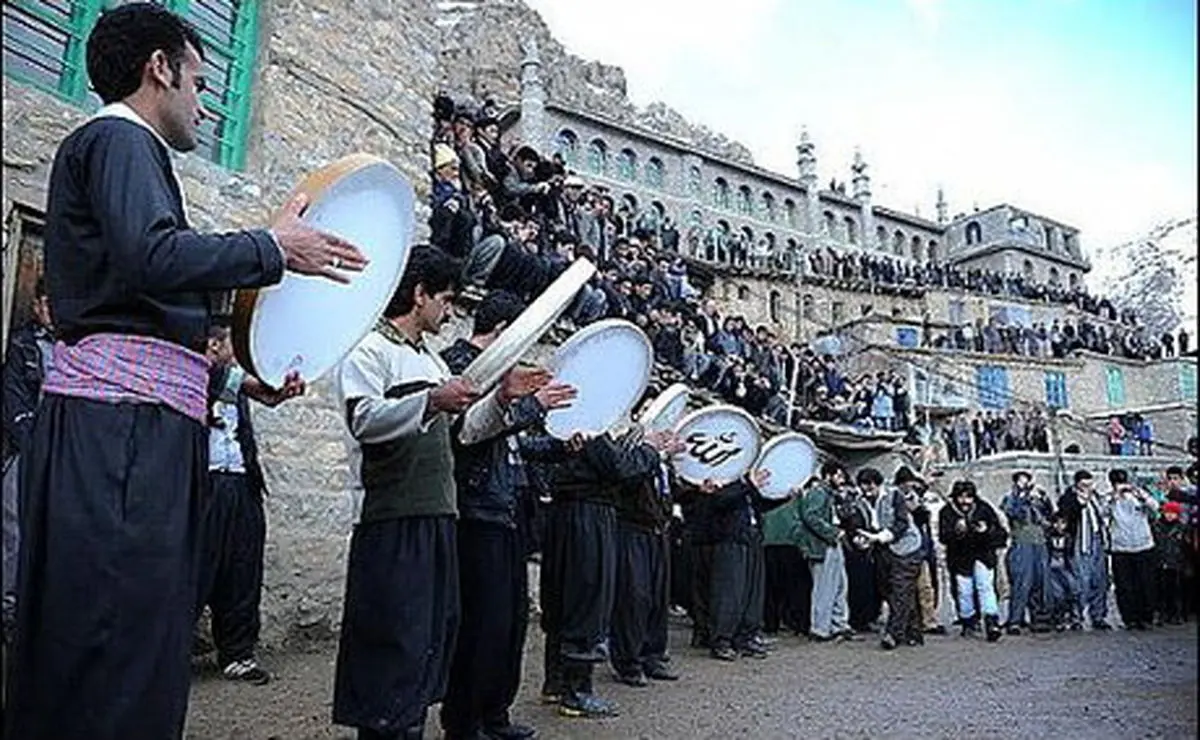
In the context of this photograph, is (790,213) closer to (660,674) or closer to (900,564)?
(900,564)

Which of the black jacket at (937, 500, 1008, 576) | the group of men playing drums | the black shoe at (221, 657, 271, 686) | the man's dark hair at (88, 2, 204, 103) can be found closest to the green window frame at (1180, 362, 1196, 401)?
the black jacket at (937, 500, 1008, 576)

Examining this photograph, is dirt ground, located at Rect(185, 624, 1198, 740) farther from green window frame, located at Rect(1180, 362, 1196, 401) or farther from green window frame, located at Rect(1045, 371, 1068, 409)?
→ green window frame, located at Rect(1180, 362, 1196, 401)

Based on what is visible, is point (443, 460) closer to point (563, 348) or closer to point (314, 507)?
point (563, 348)

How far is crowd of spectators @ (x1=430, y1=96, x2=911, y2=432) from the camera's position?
922 centimetres

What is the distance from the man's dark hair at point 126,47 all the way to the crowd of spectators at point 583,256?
3499 millimetres

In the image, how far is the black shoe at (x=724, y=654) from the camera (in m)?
8.03

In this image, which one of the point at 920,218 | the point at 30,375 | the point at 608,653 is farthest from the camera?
the point at 920,218

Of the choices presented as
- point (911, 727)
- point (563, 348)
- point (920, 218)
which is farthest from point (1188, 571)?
point (920, 218)

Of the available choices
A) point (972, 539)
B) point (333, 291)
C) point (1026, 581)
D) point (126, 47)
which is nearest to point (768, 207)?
point (1026, 581)

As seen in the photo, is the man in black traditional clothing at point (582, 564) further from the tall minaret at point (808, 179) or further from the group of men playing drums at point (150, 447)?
the tall minaret at point (808, 179)

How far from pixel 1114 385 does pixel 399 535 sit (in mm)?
49630

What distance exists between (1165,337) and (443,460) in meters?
48.3

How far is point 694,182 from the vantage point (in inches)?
2039

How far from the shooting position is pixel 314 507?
6.83 m
